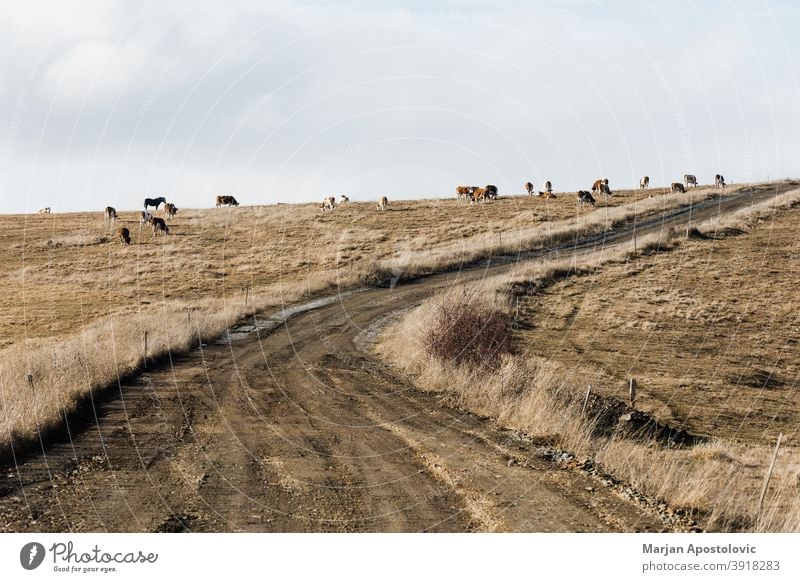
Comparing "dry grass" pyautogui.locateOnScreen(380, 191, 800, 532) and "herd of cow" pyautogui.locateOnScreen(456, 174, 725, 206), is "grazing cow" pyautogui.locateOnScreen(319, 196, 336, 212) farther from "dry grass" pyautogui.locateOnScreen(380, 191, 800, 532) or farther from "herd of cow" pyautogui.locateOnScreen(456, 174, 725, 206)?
"dry grass" pyautogui.locateOnScreen(380, 191, 800, 532)

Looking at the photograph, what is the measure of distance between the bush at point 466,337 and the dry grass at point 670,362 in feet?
1.69

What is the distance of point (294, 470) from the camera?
1294 centimetres

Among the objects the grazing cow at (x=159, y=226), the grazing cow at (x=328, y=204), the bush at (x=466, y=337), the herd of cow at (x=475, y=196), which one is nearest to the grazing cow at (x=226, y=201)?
the herd of cow at (x=475, y=196)

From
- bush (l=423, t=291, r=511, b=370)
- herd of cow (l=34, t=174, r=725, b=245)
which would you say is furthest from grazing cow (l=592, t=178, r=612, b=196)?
bush (l=423, t=291, r=511, b=370)

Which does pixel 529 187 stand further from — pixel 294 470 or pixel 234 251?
pixel 294 470

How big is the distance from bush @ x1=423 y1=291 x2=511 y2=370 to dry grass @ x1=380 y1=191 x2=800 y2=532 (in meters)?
0.51

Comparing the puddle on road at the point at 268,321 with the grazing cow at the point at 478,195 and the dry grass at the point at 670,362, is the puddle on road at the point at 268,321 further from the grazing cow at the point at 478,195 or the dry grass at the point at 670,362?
the grazing cow at the point at 478,195

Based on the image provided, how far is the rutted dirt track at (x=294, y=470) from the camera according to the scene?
10.5 m

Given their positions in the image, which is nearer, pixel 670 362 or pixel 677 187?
pixel 670 362

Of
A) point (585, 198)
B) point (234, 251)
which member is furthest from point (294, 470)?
point (585, 198)

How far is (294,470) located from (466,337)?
395 inches

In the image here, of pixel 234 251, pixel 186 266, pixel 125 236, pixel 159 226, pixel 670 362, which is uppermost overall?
pixel 159 226

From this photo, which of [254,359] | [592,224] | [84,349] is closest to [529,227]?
[592,224]

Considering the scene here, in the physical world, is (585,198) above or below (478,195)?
below
